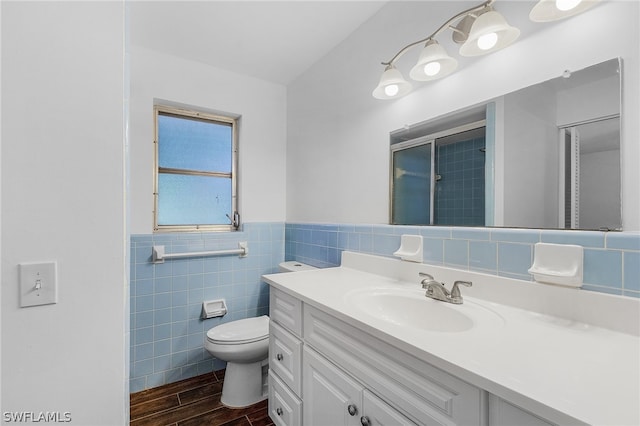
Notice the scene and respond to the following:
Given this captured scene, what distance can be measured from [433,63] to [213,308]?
86.3 inches

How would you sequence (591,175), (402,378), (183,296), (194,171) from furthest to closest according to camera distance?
(194,171) → (183,296) → (591,175) → (402,378)

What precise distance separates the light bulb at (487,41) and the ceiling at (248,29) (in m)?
0.79

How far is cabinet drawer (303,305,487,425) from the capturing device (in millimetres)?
648

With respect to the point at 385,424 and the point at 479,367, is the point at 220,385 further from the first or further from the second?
the point at 479,367

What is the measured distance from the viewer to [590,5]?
87 cm

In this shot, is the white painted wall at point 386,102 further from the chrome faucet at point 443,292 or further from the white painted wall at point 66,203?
the white painted wall at point 66,203

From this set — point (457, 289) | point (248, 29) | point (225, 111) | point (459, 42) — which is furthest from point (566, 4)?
point (225, 111)

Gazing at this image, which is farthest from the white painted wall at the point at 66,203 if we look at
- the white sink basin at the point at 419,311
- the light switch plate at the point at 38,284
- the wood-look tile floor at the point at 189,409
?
the wood-look tile floor at the point at 189,409

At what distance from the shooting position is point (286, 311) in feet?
4.55

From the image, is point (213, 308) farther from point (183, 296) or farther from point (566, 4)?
point (566, 4)

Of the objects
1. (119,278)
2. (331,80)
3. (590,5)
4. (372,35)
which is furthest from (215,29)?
(590,5)

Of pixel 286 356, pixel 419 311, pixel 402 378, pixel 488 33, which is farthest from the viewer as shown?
pixel 286 356

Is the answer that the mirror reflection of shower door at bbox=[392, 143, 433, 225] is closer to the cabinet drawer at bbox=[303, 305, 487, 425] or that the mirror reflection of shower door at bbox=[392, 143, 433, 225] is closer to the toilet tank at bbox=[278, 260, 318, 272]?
the cabinet drawer at bbox=[303, 305, 487, 425]

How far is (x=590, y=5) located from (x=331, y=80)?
4.77 feet
